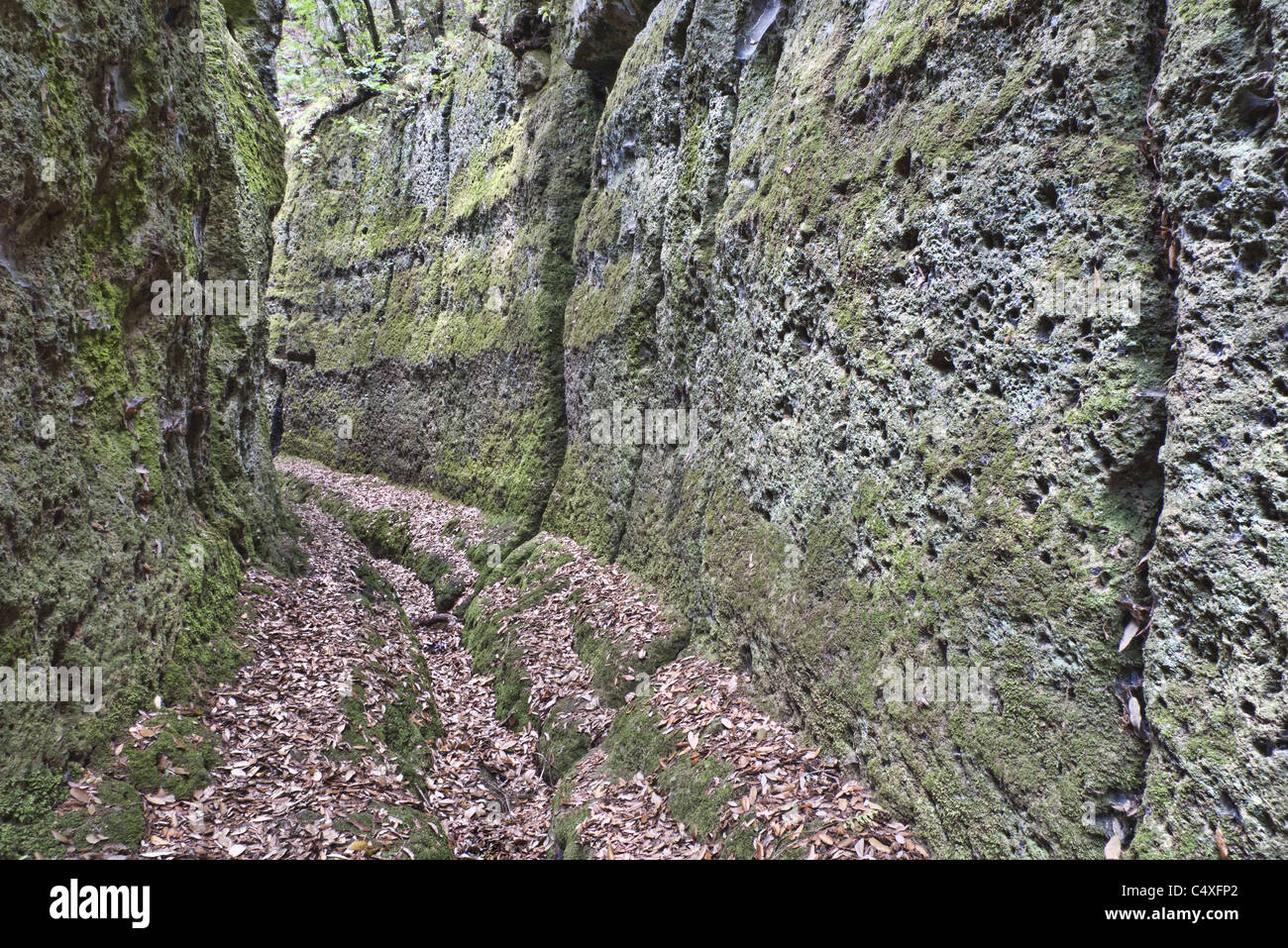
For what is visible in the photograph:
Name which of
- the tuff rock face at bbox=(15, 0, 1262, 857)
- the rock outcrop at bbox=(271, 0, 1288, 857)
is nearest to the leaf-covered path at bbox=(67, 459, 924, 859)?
the tuff rock face at bbox=(15, 0, 1262, 857)

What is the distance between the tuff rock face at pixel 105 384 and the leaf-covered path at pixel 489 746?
53 centimetres

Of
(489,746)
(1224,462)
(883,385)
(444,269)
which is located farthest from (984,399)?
(444,269)

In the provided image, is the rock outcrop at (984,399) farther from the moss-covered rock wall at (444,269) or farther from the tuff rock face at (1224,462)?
the moss-covered rock wall at (444,269)

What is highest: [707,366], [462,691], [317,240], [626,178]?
[317,240]

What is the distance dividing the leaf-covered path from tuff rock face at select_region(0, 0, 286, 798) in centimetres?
53

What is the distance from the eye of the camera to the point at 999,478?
4.84m

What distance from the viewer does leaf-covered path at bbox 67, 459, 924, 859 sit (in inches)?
218

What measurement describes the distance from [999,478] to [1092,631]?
1098 mm

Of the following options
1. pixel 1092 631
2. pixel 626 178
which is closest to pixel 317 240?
pixel 626 178

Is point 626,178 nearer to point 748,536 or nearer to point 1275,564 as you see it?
point 748,536

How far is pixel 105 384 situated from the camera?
6.63m

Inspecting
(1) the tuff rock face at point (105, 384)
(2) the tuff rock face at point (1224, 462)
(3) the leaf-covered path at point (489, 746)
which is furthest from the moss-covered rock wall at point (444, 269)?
(2) the tuff rock face at point (1224, 462)

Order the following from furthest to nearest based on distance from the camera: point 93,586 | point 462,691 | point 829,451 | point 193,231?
point 462,691 → point 193,231 → point 829,451 → point 93,586

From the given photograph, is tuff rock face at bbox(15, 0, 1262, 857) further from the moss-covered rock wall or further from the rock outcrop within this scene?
the moss-covered rock wall
